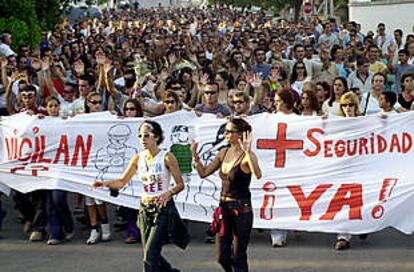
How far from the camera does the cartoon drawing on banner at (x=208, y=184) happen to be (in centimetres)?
1059

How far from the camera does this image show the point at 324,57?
16.3 m

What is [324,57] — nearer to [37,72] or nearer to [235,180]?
[37,72]

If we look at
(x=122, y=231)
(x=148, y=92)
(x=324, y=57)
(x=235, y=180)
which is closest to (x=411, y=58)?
(x=324, y=57)

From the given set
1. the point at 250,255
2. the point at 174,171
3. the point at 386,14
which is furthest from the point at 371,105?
the point at 386,14

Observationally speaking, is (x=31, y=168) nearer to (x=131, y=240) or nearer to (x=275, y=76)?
(x=131, y=240)

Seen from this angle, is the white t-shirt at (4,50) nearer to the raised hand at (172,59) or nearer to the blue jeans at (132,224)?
the raised hand at (172,59)

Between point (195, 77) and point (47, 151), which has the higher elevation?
point (195, 77)

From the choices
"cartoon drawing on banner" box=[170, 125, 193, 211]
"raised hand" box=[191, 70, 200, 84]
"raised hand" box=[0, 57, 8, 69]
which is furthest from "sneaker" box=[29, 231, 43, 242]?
"raised hand" box=[0, 57, 8, 69]

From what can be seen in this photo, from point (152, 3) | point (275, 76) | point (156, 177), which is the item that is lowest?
point (156, 177)

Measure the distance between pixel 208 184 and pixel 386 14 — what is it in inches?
921

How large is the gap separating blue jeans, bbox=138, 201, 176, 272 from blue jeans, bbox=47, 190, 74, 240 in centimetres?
253

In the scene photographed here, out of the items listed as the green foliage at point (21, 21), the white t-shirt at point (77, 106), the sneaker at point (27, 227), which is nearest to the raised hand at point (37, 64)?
the white t-shirt at point (77, 106)

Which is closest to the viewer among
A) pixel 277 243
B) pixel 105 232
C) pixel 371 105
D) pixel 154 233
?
pixel 154 233

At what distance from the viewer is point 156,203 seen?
823 centimetres
